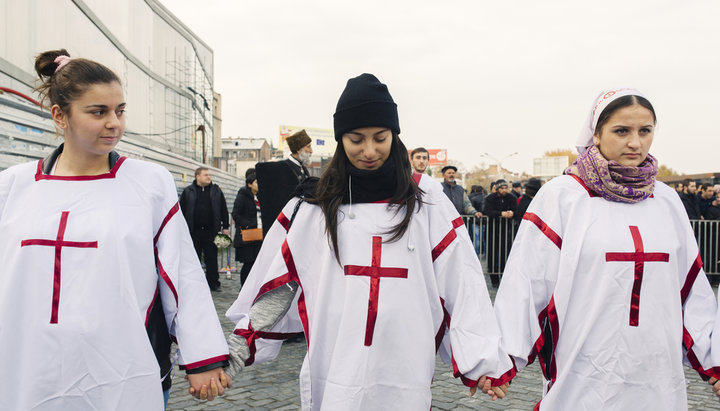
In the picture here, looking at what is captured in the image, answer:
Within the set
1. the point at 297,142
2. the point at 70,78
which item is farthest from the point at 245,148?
the point at 70,78

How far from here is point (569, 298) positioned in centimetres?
253

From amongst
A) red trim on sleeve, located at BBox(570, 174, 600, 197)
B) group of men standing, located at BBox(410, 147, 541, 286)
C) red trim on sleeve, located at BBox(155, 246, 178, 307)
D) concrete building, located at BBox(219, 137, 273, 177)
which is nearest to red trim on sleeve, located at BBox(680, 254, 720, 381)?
red trim on sleeve, located at BBox(570, 174, 600, 197)

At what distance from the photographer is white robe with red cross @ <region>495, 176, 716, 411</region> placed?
8.00 ft

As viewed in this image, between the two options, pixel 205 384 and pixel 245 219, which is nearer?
pixel 205 384

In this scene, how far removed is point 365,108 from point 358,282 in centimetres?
72

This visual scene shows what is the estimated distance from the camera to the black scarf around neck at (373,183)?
240 cm

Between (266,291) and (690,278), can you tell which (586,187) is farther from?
(266,291)

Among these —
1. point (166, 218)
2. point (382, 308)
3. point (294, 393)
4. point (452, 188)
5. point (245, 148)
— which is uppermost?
point (245, 148)

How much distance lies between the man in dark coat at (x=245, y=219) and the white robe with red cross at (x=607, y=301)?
567cm

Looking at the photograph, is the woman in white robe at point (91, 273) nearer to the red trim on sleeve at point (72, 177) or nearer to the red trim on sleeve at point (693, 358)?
the red trim on sleeve at point (72, 177)

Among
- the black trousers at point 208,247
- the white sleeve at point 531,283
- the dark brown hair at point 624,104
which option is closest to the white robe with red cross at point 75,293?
the white sleeve at point 531,283

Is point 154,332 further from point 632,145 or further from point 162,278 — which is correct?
point 632,145

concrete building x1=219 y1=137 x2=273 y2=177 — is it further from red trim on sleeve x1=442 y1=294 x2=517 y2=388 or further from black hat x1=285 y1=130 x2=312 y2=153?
red trim on sleeve x1=442 y1=294 x2=517 y2=388

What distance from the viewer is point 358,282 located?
2.33 meters
